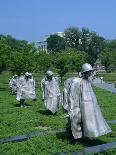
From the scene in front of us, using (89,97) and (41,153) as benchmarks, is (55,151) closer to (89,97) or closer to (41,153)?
(41,153)

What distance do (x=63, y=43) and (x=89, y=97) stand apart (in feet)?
409

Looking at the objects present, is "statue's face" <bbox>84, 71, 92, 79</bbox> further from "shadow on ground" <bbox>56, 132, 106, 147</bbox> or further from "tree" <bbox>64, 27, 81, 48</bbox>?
"tree" <bbox>64, 27, 81, 48</bbox>

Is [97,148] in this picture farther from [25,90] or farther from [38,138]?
[25,90]

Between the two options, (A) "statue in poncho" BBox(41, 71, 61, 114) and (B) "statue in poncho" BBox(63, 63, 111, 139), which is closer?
(B) "statue in poncho" BBox(63, 63, 111, 139)

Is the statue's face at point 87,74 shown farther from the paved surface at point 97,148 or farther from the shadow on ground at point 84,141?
the paved surface at point 97,148

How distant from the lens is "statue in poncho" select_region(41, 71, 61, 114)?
1921cm

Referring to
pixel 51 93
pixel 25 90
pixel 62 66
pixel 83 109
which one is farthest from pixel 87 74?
pixel 62 66

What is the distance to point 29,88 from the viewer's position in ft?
78.6

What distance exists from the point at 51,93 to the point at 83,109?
7.78 metres

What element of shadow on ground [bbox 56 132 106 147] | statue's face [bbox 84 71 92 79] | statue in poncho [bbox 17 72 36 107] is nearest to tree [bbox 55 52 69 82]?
statue in poncho [bbox 17 72 36 107]

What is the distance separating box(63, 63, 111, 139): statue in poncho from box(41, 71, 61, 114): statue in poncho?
6.79 metres

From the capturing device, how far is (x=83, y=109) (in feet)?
39.1

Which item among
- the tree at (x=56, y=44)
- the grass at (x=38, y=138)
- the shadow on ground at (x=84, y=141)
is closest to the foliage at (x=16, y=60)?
the grass at (x=38, y=138)

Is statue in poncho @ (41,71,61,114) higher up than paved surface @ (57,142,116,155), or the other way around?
statue in poncho @ (41,71,61,114)
